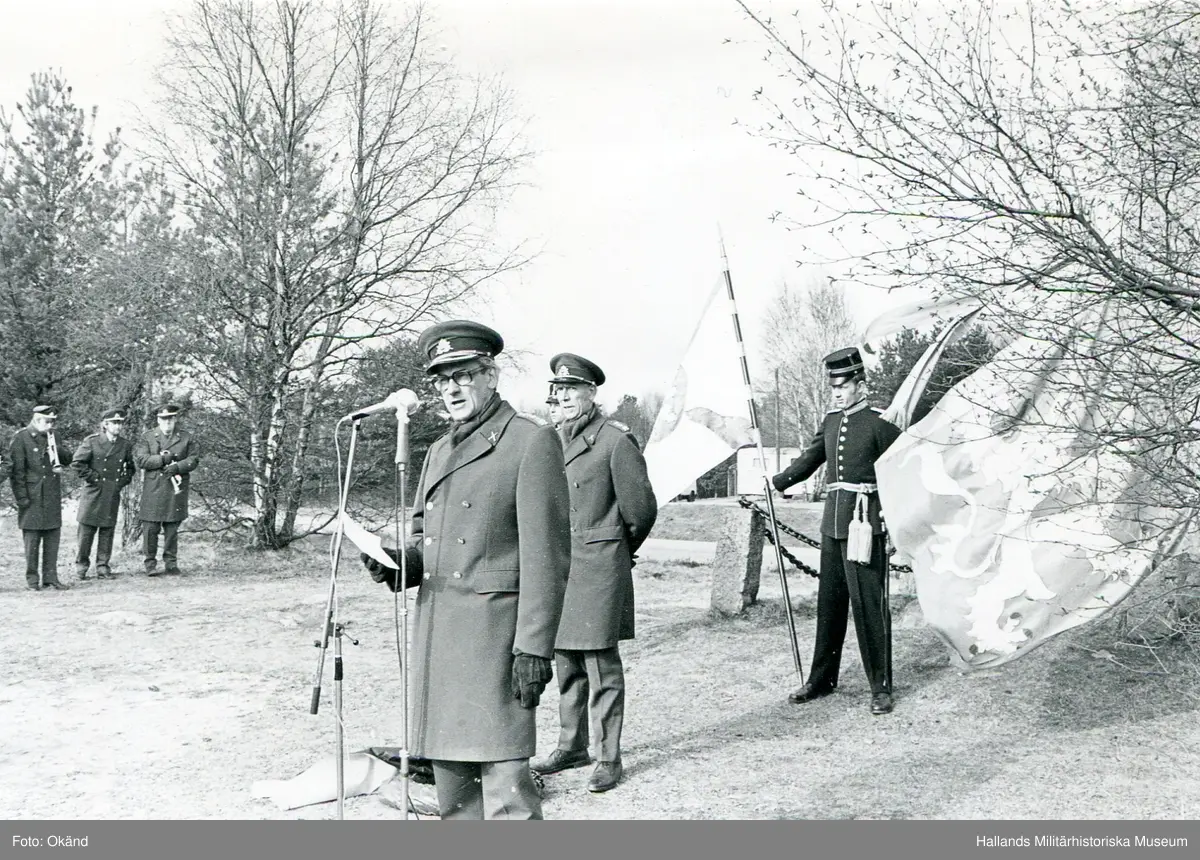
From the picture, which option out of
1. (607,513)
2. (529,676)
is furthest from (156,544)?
(529,676)

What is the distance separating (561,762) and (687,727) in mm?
1134

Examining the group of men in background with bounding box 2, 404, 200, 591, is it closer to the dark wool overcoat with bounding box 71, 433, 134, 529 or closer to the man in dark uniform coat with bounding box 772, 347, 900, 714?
the dark wool overcoat with bounding box 71, 433, 134, 529

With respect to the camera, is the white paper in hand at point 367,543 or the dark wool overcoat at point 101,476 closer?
the white paper in hand at point 367,543

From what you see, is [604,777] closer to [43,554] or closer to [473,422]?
[473,422]

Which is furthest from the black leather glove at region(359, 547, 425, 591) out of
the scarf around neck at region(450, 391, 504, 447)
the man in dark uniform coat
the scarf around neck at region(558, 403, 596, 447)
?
the man in dark uniform coat

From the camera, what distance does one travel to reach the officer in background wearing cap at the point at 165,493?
44.1 ft

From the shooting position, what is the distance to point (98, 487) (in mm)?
13086

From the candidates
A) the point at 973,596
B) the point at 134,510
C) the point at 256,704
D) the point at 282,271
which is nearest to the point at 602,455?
the point at 973,596

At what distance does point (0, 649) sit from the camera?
28.2ft

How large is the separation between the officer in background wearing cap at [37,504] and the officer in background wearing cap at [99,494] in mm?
531

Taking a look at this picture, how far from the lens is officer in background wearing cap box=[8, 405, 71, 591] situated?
1212 centimetres

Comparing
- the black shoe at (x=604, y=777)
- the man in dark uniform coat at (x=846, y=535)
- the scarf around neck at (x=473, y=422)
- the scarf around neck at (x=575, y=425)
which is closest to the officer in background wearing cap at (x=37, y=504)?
the scarf around neck at (x=575, y=425)

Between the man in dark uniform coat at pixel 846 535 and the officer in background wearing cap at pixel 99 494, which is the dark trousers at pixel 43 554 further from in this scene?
the man in dark uniform coat at pixel 846 535

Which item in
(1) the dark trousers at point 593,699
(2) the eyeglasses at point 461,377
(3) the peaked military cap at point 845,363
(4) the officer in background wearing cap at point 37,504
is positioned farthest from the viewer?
(4) the officer in background wearing cap at point 37,504
